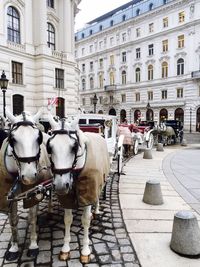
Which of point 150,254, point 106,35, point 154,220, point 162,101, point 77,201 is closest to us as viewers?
point 77,201

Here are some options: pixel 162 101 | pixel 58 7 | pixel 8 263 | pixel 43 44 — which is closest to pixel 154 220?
pixel 8 263

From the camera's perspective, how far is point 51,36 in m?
27.1

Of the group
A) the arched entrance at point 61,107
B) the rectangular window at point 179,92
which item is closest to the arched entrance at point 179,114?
the rectangular window at point 179,92

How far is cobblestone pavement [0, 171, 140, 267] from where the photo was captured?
3822mm

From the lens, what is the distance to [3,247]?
4230 millimetres

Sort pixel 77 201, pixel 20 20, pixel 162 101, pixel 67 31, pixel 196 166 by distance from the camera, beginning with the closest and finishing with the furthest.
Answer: pixel 77 201 → pixel 196 166 → pixel 20 20 → pixel 67 31 → pixel 162 101

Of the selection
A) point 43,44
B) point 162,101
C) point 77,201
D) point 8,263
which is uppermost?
point 43,44

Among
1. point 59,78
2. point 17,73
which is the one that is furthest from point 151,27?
point 17,73

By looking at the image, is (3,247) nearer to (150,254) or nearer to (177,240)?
(150,254)

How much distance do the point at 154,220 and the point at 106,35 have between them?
51558mm

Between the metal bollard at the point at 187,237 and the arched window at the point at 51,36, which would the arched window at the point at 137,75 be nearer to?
the arched window at the point at 51,36

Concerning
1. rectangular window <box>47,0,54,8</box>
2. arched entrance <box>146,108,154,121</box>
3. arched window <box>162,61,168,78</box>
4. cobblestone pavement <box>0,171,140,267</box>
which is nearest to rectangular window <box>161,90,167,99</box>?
arched window <box>162,61,168,78</box>

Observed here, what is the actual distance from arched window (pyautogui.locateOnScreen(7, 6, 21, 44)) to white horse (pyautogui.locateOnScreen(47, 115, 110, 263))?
2271cm

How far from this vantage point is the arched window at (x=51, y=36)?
1053 inches
